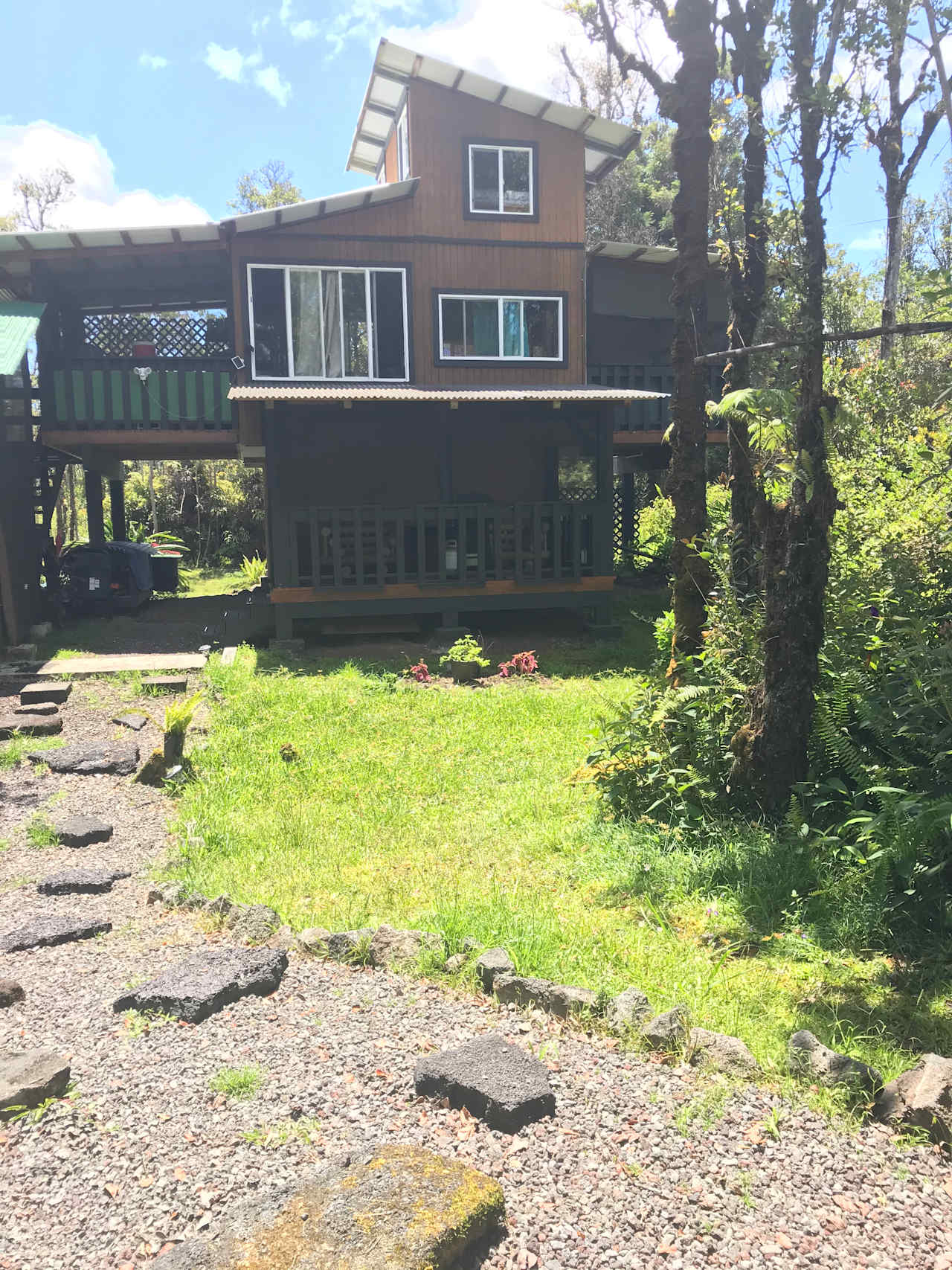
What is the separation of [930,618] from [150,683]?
27.2 feet

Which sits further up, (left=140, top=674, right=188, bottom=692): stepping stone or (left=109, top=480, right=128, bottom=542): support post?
(left=109, top=480, right=128, bottom=542): support post

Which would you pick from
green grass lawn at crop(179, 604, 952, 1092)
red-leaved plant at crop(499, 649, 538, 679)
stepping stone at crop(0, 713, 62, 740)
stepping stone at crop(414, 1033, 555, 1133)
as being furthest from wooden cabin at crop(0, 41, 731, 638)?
stepping stone at crop(414, 1033, 555, 1133)

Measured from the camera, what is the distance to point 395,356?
15820 millimetres

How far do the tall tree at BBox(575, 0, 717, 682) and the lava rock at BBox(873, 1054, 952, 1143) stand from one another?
146 inches

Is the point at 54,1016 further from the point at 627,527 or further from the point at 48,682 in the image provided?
the point at 627,527

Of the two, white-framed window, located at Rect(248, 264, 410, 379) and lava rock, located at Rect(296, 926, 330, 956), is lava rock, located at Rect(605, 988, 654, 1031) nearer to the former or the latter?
lava rock, located at Rect(296, 926, 330, 956)

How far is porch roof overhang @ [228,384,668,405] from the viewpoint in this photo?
1301 centimetres

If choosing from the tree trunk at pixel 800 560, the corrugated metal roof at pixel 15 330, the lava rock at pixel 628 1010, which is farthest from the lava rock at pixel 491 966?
the corrugated metal roof at pixel 15 330

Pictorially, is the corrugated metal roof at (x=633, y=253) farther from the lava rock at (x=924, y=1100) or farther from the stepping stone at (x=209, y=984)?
the lava rock at (x=924, y=1100)

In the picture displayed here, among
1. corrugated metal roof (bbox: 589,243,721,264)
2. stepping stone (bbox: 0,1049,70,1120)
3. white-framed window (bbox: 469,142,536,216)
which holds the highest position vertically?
white-framed window (bbox: 469,142,536,216)

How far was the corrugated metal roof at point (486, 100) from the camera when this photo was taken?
15.1 m

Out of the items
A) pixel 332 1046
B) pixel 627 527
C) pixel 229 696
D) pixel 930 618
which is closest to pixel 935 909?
pixel 930 618

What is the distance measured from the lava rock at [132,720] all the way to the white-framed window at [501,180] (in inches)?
428

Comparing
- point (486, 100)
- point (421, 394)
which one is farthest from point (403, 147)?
point (421, 394)
